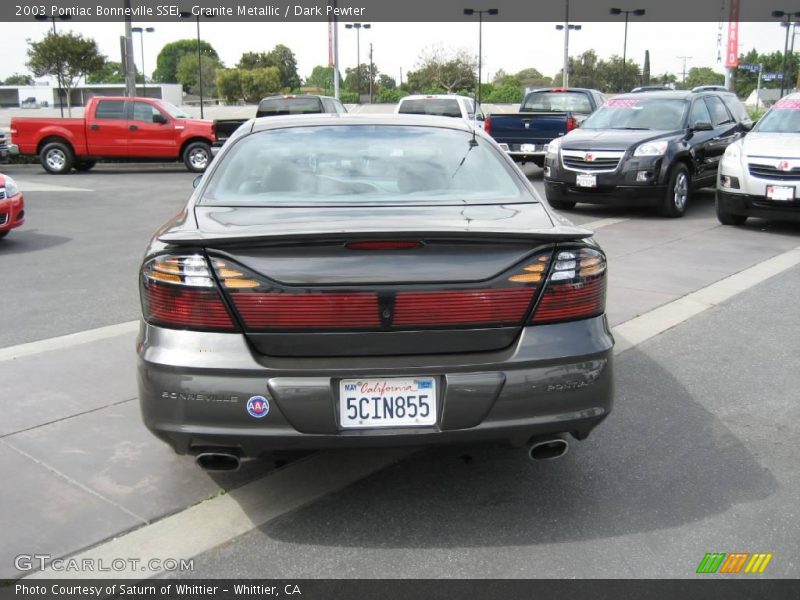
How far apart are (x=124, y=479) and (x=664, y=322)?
14.2 ft

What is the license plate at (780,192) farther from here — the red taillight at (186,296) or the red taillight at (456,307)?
the red taillight at (186,296)

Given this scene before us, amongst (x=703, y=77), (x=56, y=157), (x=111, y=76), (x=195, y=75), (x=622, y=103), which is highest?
(x=111, y=76)

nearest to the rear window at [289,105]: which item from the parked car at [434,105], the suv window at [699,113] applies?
the parked car at [434,105]

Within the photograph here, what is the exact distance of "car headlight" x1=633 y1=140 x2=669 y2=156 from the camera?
11.7 m

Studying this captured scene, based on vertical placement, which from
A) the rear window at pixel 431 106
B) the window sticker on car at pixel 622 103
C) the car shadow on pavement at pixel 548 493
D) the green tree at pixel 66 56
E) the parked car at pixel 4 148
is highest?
the green tree at pixel 66 56

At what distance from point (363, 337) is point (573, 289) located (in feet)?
2.71

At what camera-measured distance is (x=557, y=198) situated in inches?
496

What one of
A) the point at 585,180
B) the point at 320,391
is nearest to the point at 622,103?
the point at 585,180

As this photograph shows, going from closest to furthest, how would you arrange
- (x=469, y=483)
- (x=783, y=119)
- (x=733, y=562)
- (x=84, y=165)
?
(x=733, y=562)
(x=469, y=483)
(x=783, y=119)
(x=84, y=165)

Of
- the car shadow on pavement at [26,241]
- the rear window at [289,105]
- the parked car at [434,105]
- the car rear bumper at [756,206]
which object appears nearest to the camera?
→ the car shadow on pavement at [26,241]

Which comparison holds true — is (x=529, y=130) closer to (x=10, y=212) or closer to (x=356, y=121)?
(x=10, y=212)

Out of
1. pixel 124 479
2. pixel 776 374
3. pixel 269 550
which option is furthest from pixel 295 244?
pixel 776 374

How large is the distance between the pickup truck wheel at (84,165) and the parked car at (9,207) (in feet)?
36.7

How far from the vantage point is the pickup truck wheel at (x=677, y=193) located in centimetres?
1194
